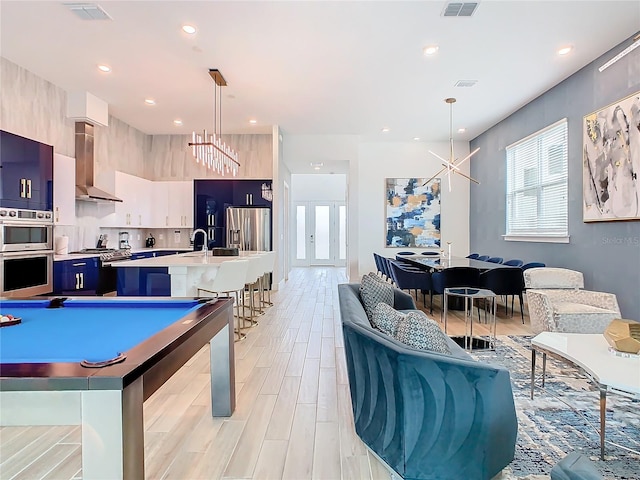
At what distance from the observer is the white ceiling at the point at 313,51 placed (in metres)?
3.70

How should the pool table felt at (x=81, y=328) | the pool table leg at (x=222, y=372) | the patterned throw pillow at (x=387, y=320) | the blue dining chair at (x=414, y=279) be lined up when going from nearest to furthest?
the pool table felt at (x=81, y=328) → the patterned throw pillow at (x=387, y=320) → the pool table leg at (x=222, y=372) → the blue dining chair at (x=414, y=279)

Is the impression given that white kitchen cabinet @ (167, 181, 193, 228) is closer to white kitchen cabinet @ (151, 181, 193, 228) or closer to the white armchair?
white kitchen cabinet @ (151, 181, 193, 228)

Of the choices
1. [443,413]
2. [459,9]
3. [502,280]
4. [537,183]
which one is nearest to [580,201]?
[537,183]

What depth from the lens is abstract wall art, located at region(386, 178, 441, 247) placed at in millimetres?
9211

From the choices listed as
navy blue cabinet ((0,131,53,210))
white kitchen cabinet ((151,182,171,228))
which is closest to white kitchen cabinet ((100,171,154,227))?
white kitchen cabinet ((151,182,171,228))

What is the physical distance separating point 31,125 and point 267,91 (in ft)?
11.1

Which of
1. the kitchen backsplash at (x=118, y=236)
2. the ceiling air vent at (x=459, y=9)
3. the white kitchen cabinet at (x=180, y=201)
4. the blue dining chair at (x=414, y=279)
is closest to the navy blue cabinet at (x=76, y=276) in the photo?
the kitchen backsplash at (x=118, y=236)

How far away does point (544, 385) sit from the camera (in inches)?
117

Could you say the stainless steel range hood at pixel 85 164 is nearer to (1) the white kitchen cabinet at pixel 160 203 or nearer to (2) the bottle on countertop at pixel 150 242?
(1) the white kitchen cabinet at pixel 160 203

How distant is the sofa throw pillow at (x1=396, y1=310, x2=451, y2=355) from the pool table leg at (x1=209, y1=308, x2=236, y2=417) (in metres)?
1.16

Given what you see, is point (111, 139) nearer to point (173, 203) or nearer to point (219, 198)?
point (173, 203)

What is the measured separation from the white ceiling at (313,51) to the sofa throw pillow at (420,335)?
3.13m

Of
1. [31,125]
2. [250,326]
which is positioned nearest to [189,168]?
[31,125]

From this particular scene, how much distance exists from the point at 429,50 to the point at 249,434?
4499 mm
